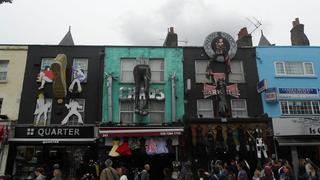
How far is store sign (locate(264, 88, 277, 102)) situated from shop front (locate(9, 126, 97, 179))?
1063 cm

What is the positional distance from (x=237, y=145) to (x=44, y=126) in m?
11.0

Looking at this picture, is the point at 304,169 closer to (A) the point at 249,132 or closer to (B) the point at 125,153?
(A) the point at 249,132

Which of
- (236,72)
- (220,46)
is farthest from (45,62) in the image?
(236,72)

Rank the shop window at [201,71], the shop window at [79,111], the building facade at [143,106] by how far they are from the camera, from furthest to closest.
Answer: the shop window at [201,71]
the shop window at [79,111]
the building facade at [143,106]

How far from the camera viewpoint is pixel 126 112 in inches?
852

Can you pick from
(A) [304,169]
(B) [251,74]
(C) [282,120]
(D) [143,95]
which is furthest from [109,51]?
(A) [304,169]

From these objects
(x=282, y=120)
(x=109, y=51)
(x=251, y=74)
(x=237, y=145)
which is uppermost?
(x=109, y=51)

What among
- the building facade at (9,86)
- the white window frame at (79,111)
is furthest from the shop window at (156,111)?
the building facade at (9,86)

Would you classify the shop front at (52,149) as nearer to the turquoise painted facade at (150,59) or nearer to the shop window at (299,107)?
the turquoise painted facade at (150,59)

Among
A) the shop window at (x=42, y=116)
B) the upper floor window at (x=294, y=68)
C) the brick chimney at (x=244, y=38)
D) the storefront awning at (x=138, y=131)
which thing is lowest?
the storefront awning at (x=138, y=131)

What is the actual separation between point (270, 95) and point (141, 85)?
7.88 m

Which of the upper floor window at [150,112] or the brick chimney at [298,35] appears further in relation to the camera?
the brick chimney at [298,35]

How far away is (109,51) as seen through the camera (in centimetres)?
2273

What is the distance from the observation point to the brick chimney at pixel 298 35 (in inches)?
985
